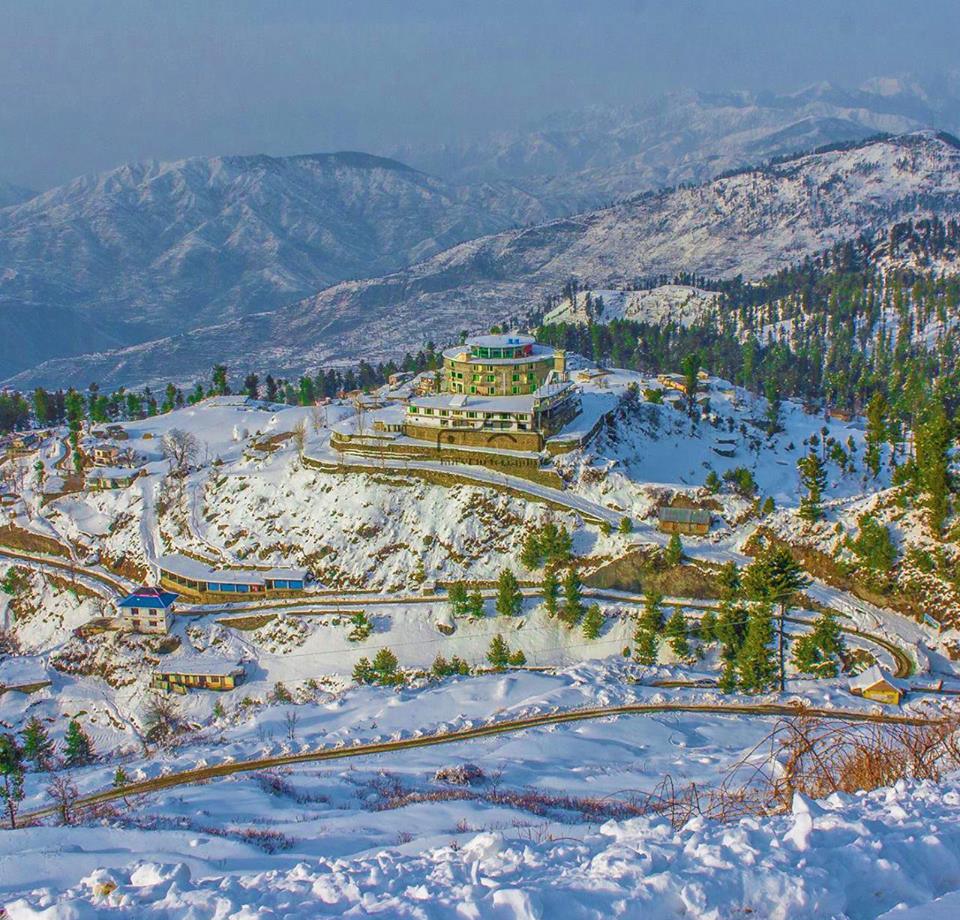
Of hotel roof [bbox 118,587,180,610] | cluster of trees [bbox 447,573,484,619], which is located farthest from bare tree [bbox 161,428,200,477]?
cluster of trees [bbox 447,573,484,619]

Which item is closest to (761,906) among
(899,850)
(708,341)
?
(899,850)

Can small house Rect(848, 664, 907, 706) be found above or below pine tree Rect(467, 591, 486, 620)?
above

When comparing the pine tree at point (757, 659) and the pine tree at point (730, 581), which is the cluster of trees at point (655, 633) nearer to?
the pine tree at point (730, 581)

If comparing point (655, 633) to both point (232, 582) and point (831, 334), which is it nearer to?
point (232, 582)

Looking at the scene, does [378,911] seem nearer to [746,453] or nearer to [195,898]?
[195,898]

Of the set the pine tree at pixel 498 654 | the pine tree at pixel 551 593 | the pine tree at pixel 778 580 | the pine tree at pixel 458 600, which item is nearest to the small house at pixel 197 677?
the pine tree at pixel 458 600

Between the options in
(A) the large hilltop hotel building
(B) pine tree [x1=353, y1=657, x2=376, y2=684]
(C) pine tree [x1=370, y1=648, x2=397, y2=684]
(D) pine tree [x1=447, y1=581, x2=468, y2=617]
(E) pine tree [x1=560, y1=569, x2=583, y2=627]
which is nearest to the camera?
(C) pine tree [x1=370, y1=648, x2=397, y2=684]

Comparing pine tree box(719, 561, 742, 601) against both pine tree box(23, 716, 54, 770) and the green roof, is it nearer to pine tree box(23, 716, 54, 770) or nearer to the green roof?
the green roof

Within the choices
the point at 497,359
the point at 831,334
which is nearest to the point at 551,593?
the point at 497,359
